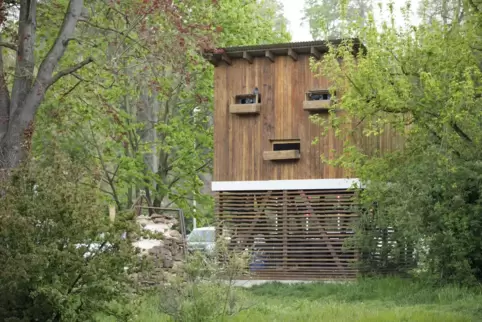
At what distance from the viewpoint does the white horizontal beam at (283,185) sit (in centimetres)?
2906

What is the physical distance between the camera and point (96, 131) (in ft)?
115

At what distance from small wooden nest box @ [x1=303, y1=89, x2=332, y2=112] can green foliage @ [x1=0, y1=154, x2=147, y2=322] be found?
1493 centimetres

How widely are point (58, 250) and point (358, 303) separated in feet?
29.1

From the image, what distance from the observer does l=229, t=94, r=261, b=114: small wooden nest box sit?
2989 cm

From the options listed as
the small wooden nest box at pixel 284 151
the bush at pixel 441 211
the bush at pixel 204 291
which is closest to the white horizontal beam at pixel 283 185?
the small wooden nest box at pixel 284 151

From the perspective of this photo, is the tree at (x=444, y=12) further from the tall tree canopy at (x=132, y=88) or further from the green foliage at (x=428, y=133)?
the tall tree canopy at (x=132, y=88)

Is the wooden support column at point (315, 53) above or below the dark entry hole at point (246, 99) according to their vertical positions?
above

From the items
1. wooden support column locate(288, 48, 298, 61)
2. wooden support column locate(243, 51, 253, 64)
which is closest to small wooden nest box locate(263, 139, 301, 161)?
wooden support column locate(288, 48, 298, 61)

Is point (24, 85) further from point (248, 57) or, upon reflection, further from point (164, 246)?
point (248, 57)

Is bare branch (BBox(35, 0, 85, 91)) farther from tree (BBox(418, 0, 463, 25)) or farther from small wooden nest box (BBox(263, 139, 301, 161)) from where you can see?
small wooden nest box (BBox(263, 139, 301, 161))

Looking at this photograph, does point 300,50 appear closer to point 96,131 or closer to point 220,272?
point 96,131

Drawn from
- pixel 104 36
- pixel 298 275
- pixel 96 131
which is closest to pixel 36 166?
pixel 104 36

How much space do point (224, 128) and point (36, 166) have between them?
15.8 metres

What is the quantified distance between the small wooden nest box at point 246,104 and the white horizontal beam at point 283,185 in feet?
7.42
